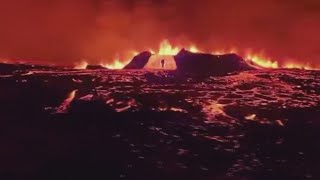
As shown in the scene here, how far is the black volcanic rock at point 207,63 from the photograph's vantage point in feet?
59.4

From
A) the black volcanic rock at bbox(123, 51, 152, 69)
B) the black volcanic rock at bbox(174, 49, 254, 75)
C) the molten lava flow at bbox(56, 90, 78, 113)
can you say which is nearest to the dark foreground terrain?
the molten lava flow at bbox(56, 90, 78, 113)

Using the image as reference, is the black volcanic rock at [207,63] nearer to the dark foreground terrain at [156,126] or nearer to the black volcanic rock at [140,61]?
the dark foreground terrain at [156,126]

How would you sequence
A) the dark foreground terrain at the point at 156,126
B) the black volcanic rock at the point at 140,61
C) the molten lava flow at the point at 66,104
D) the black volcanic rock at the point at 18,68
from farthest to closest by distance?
the black volcanic rock at the point at 140,61 < the black volcanic rock at the point at 18,68 < the molten lava flow at the point at 66,104 < the dark foreground terrain at the point at 156,126

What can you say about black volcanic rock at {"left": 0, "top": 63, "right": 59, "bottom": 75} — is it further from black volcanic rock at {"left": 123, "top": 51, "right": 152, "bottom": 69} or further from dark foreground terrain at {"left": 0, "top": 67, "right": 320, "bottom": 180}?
black volcanic rock at {"left": 123, "top": 51, "right": 152, "bottom": 69}

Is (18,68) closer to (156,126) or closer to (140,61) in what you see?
(140,61)

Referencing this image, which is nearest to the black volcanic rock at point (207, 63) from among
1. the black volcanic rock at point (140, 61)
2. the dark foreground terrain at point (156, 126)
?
the dark foreground terrain at point (156, 126)

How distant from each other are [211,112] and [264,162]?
225 cm

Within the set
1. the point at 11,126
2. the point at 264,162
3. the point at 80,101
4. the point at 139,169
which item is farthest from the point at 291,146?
the point at 11,126

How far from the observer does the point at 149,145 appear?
1408 centimetres

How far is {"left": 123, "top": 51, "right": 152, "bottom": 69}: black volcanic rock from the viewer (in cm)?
1891

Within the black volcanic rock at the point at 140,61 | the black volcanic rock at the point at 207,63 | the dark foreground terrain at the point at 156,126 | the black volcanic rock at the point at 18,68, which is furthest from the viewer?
the black volcanic rock at the point at 140,61

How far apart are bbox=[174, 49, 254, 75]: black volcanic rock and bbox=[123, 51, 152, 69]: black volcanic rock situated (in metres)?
0.82

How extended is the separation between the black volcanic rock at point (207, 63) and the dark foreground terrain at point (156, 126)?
52 cm

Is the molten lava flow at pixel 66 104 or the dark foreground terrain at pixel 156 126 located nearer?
the dark foreground terrain at pixel 156 126
